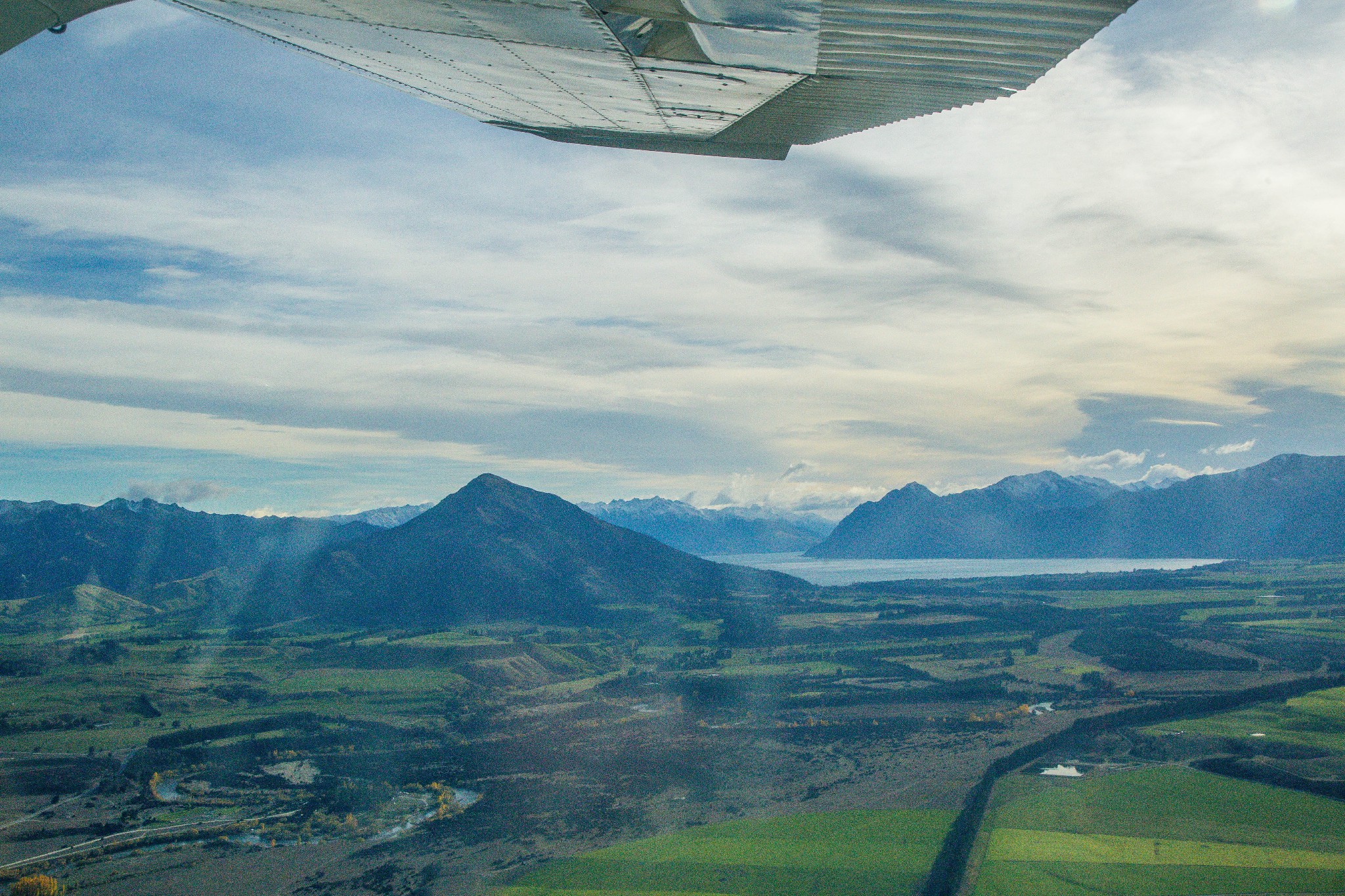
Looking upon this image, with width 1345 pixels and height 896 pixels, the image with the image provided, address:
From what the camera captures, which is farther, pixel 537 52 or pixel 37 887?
pixel 37 887

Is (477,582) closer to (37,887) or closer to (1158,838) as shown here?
(37,887)

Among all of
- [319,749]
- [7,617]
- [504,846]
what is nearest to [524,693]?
[319,749]

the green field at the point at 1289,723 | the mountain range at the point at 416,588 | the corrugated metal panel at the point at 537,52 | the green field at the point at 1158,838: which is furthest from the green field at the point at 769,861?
the mountain range at the point at 416,588

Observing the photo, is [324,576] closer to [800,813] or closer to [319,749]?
[319,749]

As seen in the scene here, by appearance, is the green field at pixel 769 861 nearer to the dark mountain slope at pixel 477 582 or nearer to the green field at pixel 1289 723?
the green field at pixel 1289 723

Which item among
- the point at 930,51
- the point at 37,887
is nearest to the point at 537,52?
the point at 930,51

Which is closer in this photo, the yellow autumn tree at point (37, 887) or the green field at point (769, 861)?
the green field at point (769, 861)
